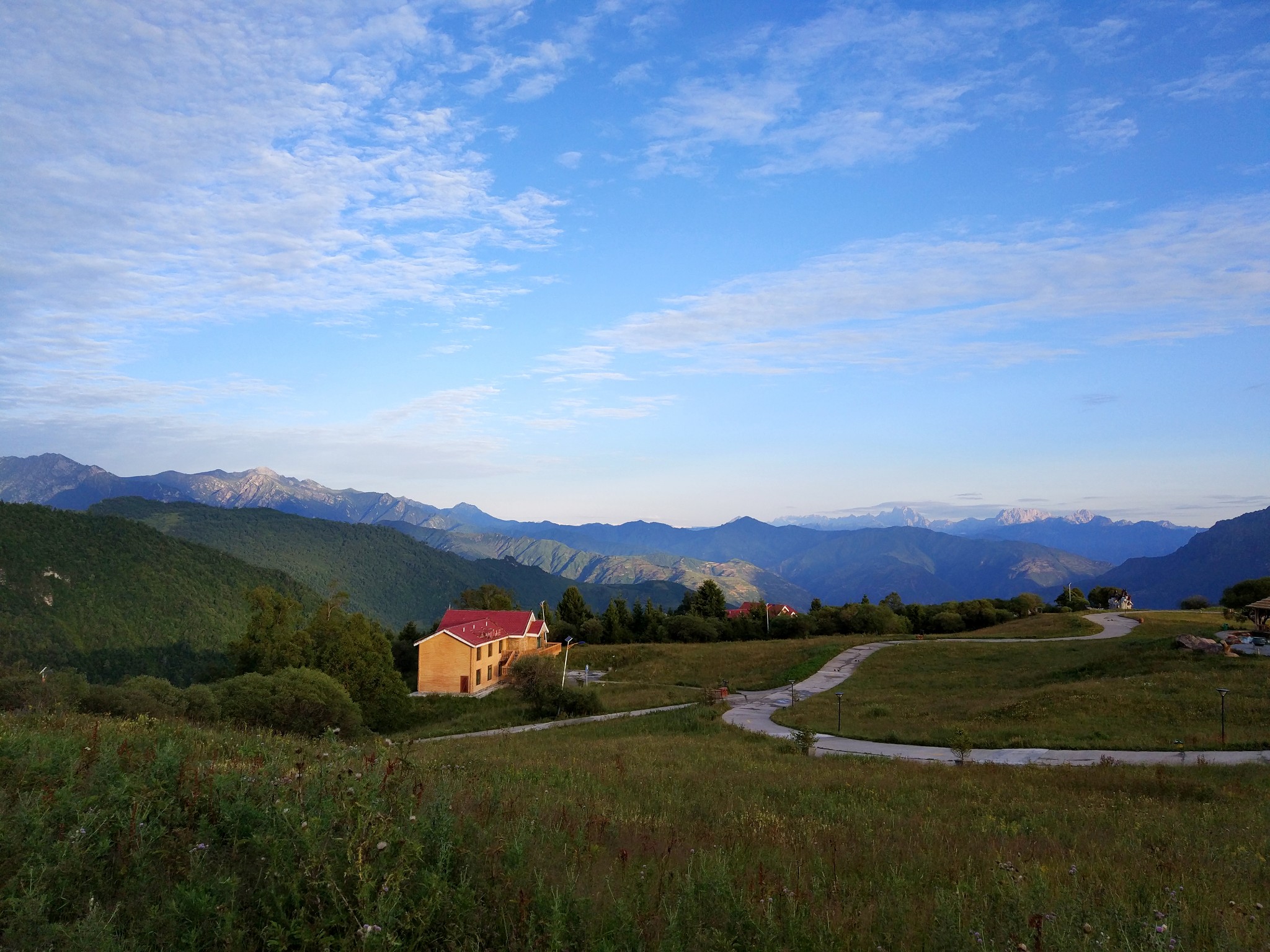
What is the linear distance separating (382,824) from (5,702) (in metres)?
19.7

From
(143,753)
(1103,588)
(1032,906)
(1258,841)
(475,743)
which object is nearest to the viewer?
(1032,906)

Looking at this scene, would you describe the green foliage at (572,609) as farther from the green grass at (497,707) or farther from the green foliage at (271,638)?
the green foliage at (271,638)

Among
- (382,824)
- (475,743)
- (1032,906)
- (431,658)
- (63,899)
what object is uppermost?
(382,824)

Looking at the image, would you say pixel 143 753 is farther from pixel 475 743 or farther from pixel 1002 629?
pixel 1002 629

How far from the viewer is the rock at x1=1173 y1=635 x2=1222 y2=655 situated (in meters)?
28.1

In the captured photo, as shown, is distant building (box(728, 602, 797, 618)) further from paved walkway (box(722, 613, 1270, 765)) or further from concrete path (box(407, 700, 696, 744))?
concrete path (box(407, 700, 696, 744))

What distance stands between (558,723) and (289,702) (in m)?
12.1

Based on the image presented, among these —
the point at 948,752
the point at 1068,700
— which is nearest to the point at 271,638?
the point at 948,752

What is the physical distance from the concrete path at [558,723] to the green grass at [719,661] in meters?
5.53

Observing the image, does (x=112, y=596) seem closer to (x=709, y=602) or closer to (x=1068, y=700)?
(x=709, y=602)

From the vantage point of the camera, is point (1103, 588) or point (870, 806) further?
point (1103, 588)

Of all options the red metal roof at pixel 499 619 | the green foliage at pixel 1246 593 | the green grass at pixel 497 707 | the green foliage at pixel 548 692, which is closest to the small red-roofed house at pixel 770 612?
the red metal roof at pixel 499 619

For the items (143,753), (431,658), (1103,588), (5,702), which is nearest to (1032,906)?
Answer: (143,753)

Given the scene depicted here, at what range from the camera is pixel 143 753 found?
6.55 m
